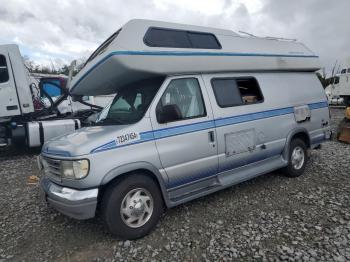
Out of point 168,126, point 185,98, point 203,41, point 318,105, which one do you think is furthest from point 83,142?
point 318,105

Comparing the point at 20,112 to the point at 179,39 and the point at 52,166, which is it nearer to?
the point at 52,166

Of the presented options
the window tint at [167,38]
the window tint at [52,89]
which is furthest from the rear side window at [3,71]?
the window tint at [167,38]

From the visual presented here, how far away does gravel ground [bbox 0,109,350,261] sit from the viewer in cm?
361

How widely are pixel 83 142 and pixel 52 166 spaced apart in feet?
2.19

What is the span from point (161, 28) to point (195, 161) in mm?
1973

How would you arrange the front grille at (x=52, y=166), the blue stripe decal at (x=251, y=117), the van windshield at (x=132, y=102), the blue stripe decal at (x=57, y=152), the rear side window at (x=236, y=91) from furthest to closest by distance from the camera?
the rear side window at (x=236, y=91)
the blue stripe decal at (x=251, y=117)
the van windshield at (x=132, y=102)
the front grille at (x=52, y=166)
the blue stripe decal at (x=57, y=152)

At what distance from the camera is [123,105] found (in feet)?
15.6

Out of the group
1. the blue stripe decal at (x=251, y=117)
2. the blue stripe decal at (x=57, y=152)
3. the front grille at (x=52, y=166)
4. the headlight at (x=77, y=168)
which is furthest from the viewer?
the blue stripe decal at (x=251, y=117)

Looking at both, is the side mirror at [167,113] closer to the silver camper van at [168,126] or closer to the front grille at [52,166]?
the silver camper van at [168,126]

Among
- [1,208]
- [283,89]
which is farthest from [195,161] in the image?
[1,208]

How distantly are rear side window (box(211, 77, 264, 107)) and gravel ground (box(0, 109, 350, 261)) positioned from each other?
161 cm

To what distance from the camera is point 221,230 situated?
160 inches

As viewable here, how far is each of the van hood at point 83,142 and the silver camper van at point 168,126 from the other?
0.05 ft

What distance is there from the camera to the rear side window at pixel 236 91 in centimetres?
475
